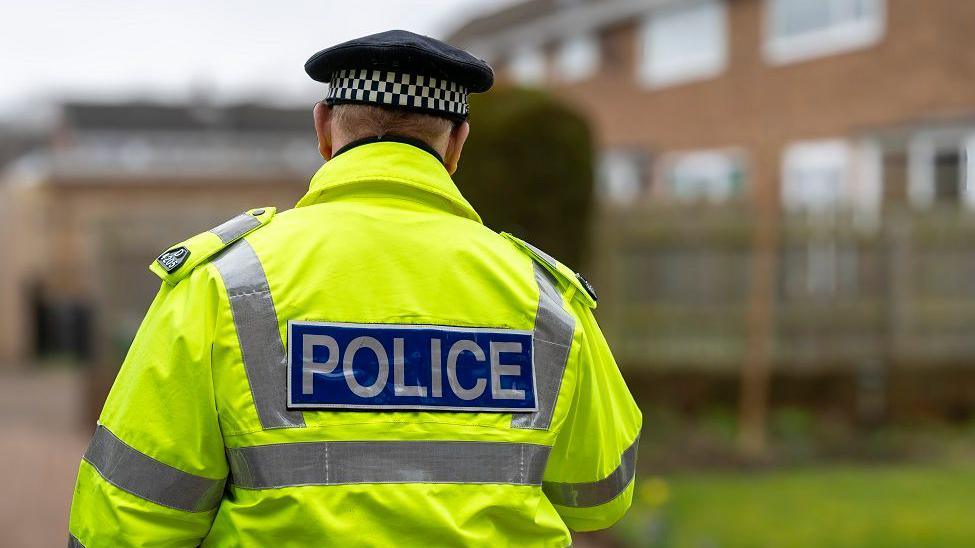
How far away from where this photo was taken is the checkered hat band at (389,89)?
7.29ft

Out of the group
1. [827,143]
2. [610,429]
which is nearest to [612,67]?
[827,143]

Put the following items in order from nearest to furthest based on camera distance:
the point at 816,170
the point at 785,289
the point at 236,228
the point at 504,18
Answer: the point at 236,228 < the point at 785,289 < the point at 816,170 < the point at 504,18

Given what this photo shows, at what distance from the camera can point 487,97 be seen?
339 inches

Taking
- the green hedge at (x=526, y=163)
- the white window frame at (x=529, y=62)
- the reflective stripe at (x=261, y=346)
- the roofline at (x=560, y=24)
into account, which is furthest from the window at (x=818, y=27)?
the reflective stripe at (x=261, y=346)

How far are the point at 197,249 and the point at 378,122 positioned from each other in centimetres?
42

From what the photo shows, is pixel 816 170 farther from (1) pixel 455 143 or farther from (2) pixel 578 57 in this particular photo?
(1) pixel 455 143

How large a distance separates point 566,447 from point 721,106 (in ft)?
60.9

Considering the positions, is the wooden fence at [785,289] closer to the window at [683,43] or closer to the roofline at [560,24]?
the window at [683,43]

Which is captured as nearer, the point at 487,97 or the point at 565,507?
the point at 565,507

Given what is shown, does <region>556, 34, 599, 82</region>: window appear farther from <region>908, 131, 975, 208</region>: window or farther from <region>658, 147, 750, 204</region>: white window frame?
<region>908, 131, 975, 208</region>: window

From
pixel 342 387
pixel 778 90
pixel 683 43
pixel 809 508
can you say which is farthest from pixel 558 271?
pixel 683 43

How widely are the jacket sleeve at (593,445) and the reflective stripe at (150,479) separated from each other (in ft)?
2.28

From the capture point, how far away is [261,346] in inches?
81.1

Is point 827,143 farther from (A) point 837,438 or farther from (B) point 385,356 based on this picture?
(B) point 385,356
